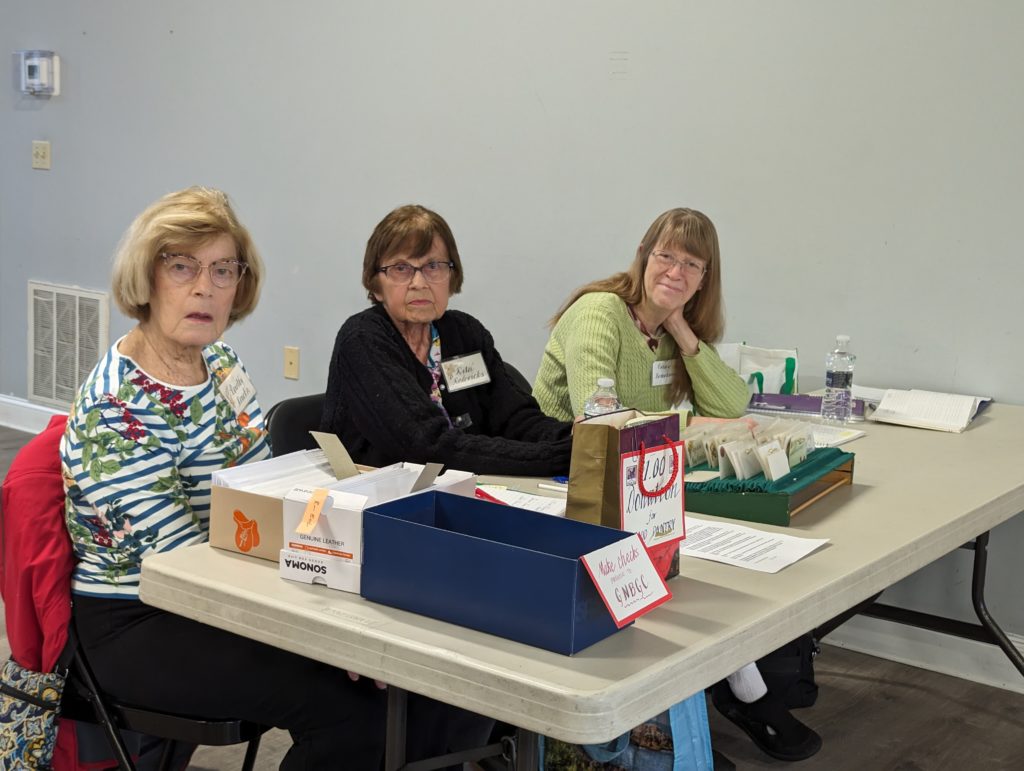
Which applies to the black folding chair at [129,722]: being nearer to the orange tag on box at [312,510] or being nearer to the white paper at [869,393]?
the orange tag on box at [312,510]

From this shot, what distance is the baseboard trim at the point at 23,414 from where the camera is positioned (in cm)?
541

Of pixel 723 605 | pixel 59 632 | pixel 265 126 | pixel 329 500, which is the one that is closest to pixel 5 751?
pixel 59 632

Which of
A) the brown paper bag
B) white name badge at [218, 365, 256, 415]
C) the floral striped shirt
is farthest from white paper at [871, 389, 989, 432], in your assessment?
the floral striped shirt

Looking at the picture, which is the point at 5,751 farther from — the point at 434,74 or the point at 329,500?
the point at 434,74

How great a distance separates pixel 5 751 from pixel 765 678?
5.19 ft

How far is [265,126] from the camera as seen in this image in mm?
4457

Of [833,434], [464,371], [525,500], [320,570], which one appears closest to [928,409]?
[833,434]

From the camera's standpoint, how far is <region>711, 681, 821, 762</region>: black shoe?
247 cm

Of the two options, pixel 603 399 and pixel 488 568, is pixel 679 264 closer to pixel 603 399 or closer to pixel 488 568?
pixel 603 399

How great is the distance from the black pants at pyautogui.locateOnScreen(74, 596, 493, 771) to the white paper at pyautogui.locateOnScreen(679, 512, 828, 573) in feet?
1.50

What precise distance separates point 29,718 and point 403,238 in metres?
1.21

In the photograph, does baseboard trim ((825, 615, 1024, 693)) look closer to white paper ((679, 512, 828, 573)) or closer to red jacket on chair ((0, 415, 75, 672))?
white paper ((679, 512, 828, 573))

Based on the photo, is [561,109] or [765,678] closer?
[765,678]

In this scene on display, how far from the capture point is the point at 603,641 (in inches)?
47.8
